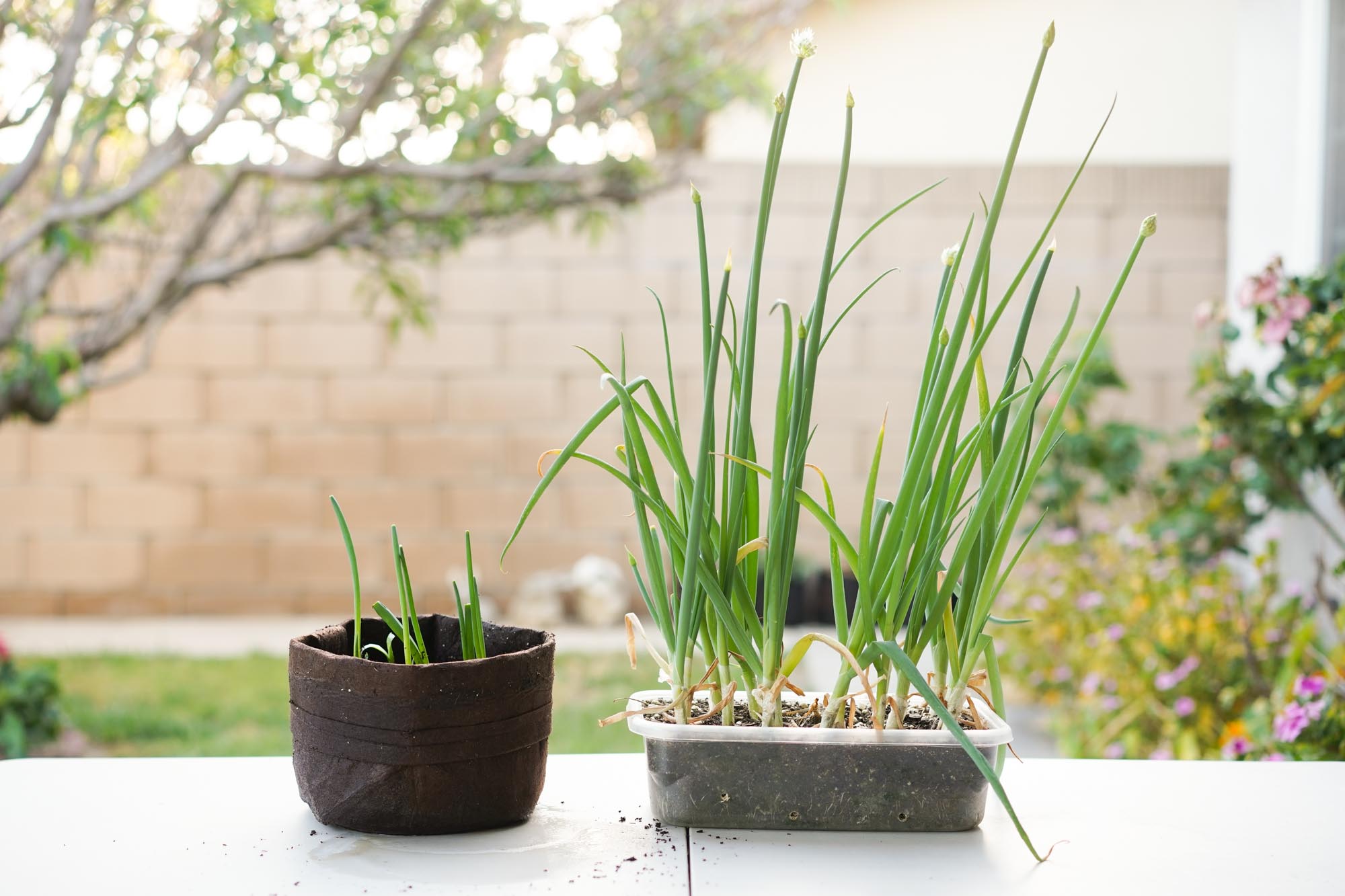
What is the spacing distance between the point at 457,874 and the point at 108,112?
61.6 inches

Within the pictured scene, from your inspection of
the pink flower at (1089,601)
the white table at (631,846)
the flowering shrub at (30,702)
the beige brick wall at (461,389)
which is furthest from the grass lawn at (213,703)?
the white table at (631,846)

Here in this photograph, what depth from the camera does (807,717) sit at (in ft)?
2.68

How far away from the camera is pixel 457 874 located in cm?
67

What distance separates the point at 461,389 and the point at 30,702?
2172mm

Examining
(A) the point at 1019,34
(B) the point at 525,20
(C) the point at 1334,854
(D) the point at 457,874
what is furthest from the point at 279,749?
(A) the point at 1019,34

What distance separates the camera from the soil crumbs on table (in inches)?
30.8

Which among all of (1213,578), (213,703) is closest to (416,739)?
(1213,578)

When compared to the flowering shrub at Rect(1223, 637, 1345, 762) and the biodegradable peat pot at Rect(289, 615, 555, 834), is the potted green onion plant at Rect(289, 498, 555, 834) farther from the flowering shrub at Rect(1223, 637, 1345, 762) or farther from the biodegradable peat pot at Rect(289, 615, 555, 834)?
the flowering shrub at Rect(1223, 637, 1345, 762)

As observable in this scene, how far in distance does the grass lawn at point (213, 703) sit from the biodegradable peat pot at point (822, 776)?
181 centimetres

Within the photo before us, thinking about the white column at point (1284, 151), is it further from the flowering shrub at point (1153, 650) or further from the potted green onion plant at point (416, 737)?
the potted green onion plant at point (416, 737)

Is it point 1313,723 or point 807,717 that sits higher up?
point 807,717

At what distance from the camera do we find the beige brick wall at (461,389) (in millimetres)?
4406

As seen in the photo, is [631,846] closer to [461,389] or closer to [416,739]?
[416,739]

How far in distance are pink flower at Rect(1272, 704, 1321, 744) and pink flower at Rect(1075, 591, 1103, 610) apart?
141cm
